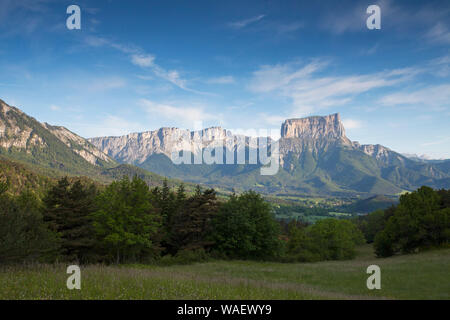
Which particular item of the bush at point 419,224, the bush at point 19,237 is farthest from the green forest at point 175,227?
the bush at point 19,237

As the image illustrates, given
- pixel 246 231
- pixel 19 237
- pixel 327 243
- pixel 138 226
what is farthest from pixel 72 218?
pixel 327 243

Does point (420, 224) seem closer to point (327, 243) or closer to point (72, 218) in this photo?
point (327, 243)

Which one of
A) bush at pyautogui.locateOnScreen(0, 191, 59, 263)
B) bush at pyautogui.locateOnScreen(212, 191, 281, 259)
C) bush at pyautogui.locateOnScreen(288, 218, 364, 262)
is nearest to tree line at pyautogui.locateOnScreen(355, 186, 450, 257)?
bush at pyautogui.locateOnScreen(288, 218, 364, 262)

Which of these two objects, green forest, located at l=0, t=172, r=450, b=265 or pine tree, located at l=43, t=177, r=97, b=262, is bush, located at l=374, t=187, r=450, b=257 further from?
pine tree, located at l=43, t=177, r=97, b=262

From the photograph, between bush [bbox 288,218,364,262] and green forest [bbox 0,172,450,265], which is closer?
green forest [bbox 0,172,450,265]

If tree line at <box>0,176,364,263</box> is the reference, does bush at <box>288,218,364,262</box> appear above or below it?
below

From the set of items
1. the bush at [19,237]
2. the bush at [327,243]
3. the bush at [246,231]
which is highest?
the bush at [19,237]

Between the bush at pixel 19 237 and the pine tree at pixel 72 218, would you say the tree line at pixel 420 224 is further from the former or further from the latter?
the bush at pixel 19 237

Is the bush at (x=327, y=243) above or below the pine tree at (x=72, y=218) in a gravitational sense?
below

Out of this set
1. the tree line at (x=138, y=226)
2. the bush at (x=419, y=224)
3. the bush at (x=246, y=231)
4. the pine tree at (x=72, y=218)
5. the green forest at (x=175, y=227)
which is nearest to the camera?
the tree line at (x=138, y=226)

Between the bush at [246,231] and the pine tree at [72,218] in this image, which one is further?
the bush at [246,231]
